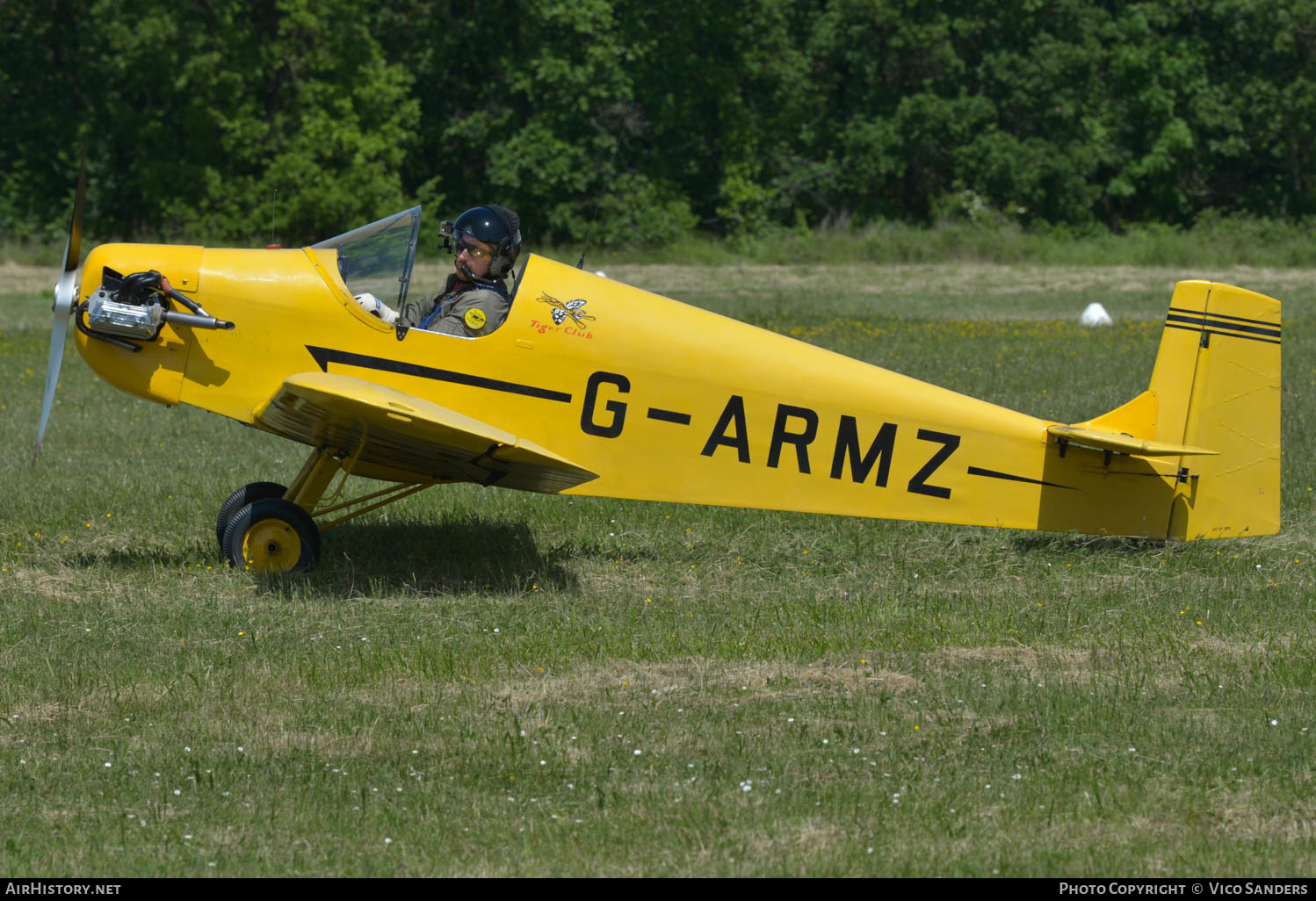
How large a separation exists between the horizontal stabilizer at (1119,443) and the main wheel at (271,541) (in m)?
4.35

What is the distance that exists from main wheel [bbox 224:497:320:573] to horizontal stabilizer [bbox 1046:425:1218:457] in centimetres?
435

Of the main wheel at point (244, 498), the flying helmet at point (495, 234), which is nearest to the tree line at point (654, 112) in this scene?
the main wheel at point (244, 498)

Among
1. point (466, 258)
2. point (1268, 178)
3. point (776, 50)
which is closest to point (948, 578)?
point (466, 258)

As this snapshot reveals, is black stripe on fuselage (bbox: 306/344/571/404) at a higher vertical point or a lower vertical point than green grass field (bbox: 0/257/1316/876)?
higher

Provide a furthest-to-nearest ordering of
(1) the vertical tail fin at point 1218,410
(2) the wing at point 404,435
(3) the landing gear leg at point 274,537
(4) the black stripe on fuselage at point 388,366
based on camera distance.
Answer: (1) the vertical tail fin at point 1218,410, (3) the landing gear leg at point 274,537, (4) the black stripe on fuselage at point 388,366, (2) the wing at point 404,435

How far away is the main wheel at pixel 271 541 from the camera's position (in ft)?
25.6

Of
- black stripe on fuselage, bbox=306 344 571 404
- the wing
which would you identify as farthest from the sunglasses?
the wing

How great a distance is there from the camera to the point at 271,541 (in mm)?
7812

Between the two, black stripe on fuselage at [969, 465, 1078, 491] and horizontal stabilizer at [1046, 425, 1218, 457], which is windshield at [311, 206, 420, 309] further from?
horizontal stabilizer at [1046, 425, 1218, 457]

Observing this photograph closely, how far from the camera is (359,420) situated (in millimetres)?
6938

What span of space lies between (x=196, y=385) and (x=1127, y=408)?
5.39 meters

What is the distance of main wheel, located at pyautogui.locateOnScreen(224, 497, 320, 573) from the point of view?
7793mm

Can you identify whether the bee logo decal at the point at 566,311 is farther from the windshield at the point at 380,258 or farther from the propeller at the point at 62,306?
the propeller at the point at 62,306
